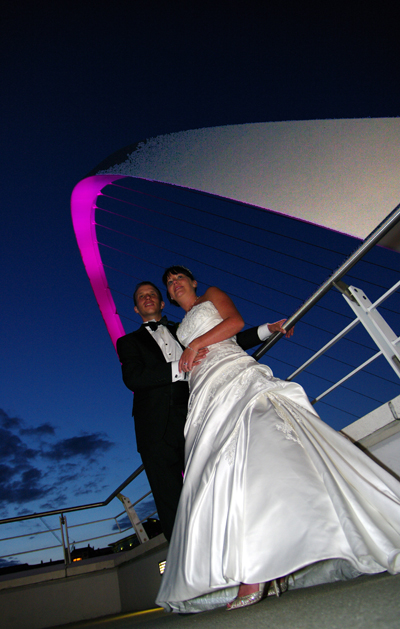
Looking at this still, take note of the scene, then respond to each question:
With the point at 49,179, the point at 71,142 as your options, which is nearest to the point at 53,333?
the point at 49,179

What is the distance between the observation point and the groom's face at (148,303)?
2.49m

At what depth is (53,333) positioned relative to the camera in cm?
1484

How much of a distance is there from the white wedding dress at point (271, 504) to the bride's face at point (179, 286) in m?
1.03

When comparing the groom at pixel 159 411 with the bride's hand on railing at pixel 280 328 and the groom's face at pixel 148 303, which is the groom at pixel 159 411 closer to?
the bride's hand on railing at pixel 280 328

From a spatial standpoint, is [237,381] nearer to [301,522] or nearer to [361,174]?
[301,522]

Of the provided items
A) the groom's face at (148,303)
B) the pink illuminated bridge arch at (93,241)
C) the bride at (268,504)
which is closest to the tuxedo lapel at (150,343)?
the groom's face at (148,303)

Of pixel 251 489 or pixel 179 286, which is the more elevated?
pixel 179 286

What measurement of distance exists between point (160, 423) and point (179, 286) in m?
0.97

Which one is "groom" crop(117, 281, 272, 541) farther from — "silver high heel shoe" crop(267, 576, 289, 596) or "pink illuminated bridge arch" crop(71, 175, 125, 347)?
"pink illuminated bridge arch" crop(71, 175, 125, 347)

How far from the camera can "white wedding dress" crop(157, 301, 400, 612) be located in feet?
2.86

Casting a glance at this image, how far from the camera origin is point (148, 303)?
2.50m

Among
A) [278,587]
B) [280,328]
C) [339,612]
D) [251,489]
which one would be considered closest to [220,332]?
[280,328]

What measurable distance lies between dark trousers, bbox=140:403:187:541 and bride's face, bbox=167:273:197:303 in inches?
33.0

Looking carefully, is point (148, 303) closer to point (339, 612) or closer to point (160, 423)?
point (160, 423)
